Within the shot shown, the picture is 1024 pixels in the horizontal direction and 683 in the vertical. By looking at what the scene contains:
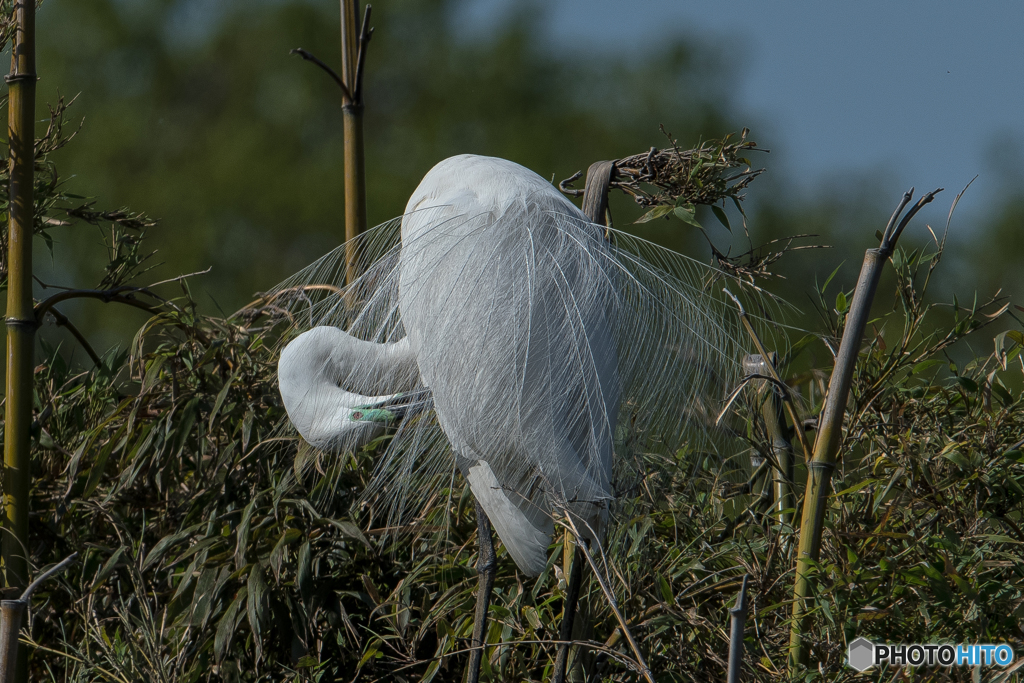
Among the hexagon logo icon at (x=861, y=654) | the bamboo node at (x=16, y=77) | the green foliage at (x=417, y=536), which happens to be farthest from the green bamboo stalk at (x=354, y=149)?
the hexagon logo icon at (x=861, y=654)

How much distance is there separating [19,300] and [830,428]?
115 centimetres

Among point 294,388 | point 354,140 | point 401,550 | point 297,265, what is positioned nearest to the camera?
point 294,388

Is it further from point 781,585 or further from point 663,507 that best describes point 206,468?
point 781,585

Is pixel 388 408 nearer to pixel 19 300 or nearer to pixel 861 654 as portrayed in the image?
pixel 19 300

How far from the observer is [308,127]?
6.97 meters

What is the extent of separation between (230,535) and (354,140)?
2.62 feet

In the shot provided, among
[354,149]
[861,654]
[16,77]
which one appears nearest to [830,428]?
[861,654]

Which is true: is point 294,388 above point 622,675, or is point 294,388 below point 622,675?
above

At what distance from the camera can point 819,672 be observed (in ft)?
3.90

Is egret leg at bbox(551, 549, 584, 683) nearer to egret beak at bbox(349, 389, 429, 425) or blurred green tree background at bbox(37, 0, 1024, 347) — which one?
egret beak at bbox(349, 389, 429, 425)

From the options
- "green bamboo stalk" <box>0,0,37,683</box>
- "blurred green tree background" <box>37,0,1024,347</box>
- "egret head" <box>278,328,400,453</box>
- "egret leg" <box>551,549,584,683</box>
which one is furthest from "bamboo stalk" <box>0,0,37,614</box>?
"blurred green tree background" <box>37,0,1024,347</box>

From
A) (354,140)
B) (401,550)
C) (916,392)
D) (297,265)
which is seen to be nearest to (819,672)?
(916,392)

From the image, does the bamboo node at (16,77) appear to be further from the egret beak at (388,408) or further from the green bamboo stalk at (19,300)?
the egret beak at (388,408)

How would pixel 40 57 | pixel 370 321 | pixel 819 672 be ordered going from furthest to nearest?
pixel 40 57, pixel 370 321, pixel 819 672
